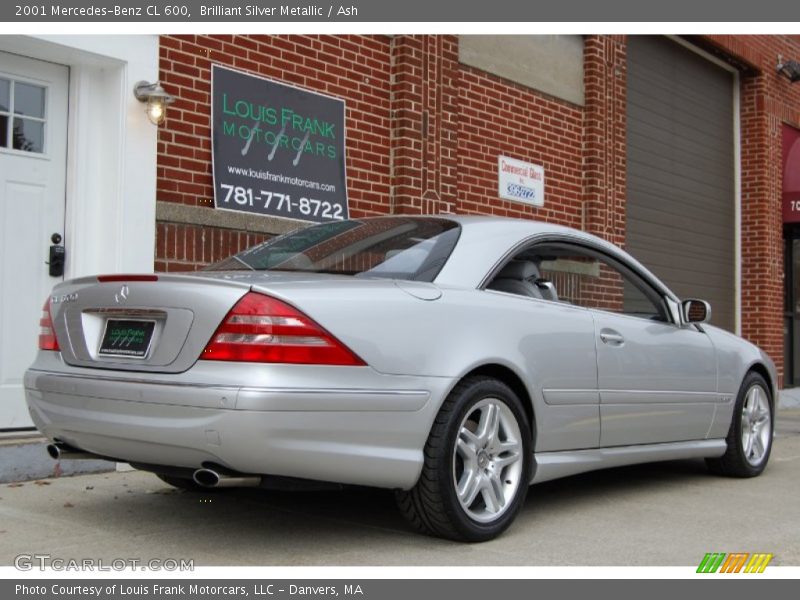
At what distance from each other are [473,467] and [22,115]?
3.90 meters

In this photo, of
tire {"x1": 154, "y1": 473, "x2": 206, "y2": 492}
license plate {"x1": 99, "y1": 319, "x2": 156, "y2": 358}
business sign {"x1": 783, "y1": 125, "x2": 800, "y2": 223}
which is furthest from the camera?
business sign {"x1": 783, "y1": 125, "x2": 800, "y2": 223}

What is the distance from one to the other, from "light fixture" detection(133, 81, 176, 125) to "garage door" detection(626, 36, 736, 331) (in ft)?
21.7

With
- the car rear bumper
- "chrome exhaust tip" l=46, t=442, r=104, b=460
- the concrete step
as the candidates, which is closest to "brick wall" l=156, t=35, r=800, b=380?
the concrete step

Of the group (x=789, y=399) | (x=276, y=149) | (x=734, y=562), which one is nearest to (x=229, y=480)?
(x=734, y=562)

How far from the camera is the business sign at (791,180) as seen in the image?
1448 centimetres

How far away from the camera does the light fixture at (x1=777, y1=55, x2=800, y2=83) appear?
566 inches

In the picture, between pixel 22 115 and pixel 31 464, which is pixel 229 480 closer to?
pixel 31 464

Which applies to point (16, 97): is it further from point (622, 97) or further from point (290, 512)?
point (622, 97)

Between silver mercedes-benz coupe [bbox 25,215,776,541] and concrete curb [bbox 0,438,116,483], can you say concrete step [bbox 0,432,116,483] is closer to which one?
concrete curb [bbox 0,438,116,483]

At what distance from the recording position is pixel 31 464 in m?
5.62

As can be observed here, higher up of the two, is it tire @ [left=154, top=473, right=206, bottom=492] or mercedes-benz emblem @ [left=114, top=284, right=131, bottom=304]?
mercedes-benz emblem @ [left=114, top=284, right=131, bottom=304]

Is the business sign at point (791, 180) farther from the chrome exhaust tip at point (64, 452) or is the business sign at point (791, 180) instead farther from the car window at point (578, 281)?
the chrome exhaust tip at point (64, 452)

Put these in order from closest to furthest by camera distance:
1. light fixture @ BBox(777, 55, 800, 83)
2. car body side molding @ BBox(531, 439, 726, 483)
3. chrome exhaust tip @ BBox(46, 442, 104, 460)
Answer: chrome exhaust tip @ BBox(46, 442, 104, 460) → car body side molding @ BBox(531, 439, 726, 483) → light fixture @ BBox(777, 55, 800, 83)

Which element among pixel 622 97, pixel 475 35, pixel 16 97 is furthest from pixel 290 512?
pixel 622 97
